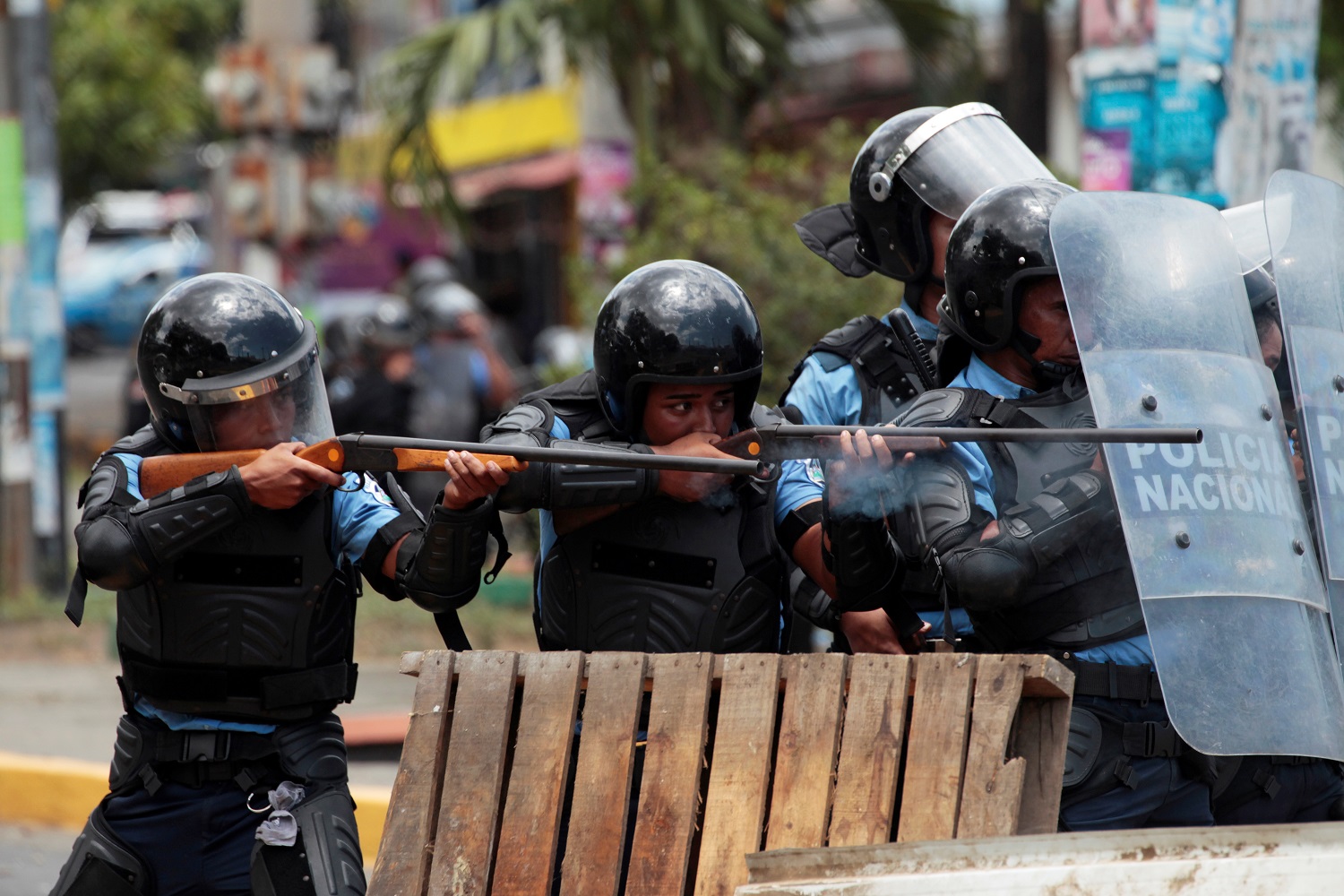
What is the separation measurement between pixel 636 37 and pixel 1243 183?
502 cm

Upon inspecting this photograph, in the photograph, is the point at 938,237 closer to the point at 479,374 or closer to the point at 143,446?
the point at 143,446

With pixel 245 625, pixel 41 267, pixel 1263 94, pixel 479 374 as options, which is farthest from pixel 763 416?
pixel 479 374

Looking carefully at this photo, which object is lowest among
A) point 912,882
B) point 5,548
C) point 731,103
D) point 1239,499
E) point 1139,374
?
point 5,548

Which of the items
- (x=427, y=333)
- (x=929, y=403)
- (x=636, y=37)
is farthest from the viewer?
(x=427, y=333)

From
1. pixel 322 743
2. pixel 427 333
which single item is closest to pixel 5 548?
pixel 427 333

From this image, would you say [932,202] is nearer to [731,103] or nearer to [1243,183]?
[1243,183]

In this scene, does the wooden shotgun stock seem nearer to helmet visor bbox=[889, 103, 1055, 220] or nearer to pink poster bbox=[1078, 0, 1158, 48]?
helmet visor bbox=[889, 103, 1055, 220]

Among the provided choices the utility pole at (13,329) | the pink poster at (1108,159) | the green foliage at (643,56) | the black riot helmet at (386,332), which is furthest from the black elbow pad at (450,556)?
the black riot helmet at (386,332)

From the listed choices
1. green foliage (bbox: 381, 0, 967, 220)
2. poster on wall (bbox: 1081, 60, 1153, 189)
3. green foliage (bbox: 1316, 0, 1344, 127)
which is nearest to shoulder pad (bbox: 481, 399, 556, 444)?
poster on wall (bbox: 1081, 60, 1153, 189)

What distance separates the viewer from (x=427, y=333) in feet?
39.0

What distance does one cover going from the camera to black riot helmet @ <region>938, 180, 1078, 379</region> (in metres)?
3.33

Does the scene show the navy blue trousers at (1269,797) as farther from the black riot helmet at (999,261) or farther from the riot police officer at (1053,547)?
the black riot helmet at (999,261)

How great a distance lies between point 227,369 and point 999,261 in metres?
1.67

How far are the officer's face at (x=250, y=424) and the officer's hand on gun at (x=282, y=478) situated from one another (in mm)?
194
